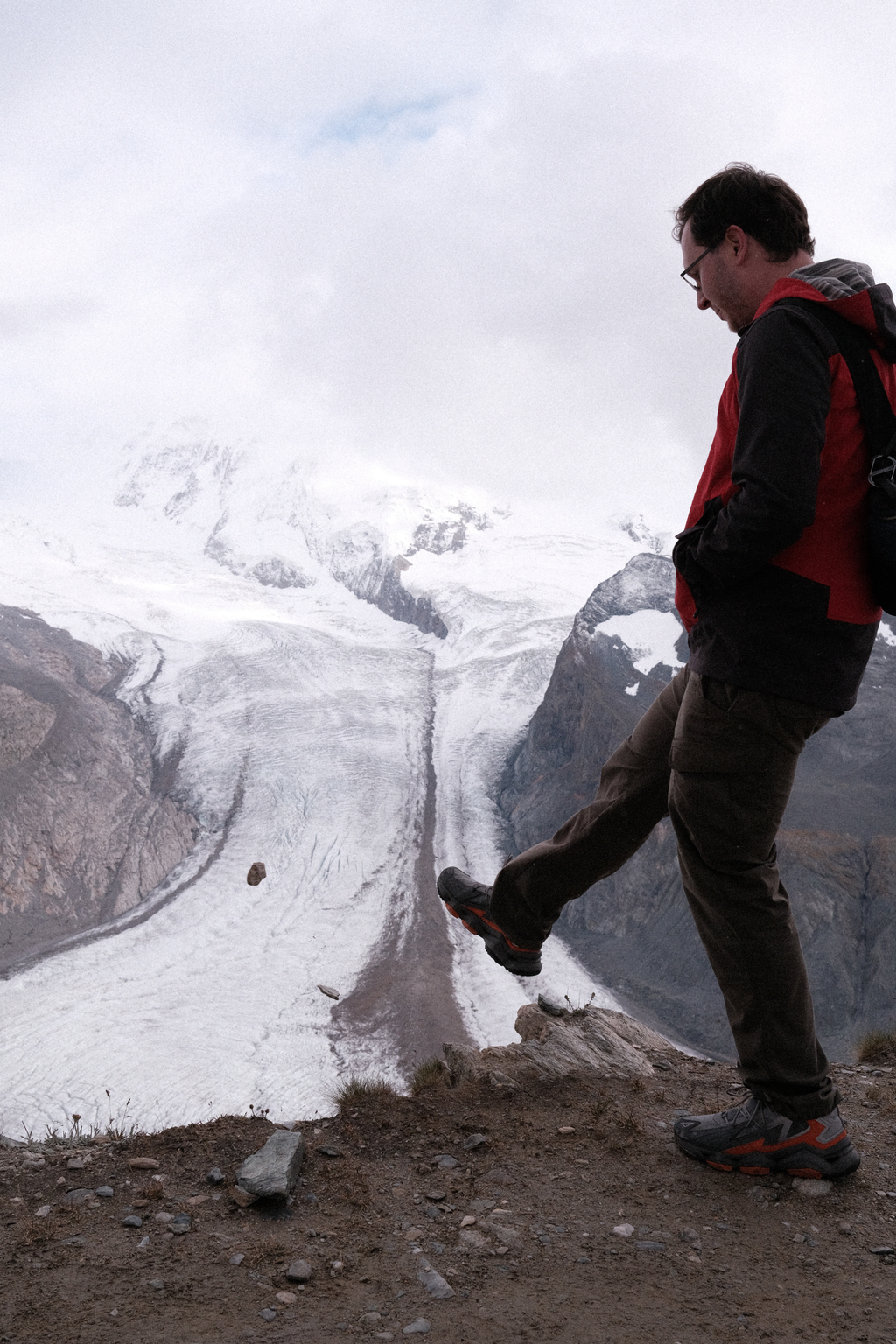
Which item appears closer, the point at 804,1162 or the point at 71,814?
the point at 804,1162

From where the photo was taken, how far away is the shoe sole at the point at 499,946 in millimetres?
3217

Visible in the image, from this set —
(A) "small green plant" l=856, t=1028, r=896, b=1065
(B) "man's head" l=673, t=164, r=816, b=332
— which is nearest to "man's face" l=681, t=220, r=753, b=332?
(B) "man's head" l=673, t=164, r=816, b=332

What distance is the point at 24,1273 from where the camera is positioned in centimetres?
221

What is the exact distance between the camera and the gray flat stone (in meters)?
2.64

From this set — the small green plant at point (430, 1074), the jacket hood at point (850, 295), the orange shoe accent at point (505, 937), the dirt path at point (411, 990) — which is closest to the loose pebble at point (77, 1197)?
the orange shoe accent at point (505, 937)

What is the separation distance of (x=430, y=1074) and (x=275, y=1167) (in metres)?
1.98

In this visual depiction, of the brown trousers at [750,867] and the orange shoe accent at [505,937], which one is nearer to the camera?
the brown trousers at [750,867]

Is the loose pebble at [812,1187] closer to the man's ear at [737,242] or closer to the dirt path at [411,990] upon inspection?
the man's ear at [737,242]

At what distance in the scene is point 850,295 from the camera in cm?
216

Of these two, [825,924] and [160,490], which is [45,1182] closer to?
[825,924]

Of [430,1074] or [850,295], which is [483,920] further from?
[850,295]

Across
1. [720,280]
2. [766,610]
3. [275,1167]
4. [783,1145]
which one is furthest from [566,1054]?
[720,280]

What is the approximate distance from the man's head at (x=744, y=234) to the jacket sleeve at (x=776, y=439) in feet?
1.16

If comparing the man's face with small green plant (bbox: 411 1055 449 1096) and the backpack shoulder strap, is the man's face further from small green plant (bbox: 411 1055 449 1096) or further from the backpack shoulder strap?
small green plant (bbox: 411 1055 449 1096)
